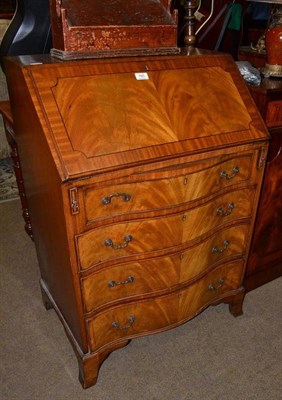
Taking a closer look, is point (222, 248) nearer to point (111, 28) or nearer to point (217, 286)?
point (217, 286)

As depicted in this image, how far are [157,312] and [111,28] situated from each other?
1.19 m

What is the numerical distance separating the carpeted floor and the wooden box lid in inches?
54.6

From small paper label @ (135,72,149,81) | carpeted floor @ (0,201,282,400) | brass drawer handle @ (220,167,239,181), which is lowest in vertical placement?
carpeted floor @ (0,201,282,400)

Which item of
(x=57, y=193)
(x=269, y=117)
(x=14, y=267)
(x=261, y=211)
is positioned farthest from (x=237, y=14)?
(x=14, y=267)

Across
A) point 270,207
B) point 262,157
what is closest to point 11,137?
point 262,157

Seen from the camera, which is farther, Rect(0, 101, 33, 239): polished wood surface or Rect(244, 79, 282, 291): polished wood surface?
Rect(0, 101, 33, 239): polished wood surface

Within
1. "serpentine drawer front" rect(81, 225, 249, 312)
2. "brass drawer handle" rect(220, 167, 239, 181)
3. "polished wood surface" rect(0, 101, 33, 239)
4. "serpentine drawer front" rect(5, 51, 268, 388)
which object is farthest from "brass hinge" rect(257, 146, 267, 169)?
"polished wood surface" rect(0, 101, 33, 239)

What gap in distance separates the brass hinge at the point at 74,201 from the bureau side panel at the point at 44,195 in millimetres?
40

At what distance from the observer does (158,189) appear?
4.33 ft

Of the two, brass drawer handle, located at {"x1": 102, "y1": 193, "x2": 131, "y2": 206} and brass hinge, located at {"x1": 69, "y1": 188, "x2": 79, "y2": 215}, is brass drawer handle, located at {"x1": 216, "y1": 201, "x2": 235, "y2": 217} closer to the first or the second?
brass drawer handle, located at {"x1": 102, "y1": 193, "x2": 131, "y2": 206}

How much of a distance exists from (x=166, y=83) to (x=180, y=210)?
1.60 ft

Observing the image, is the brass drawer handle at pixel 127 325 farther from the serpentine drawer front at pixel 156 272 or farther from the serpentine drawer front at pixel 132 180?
the serpentine drawer front at pixel 156 272

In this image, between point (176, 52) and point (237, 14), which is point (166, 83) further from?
point (237, 14)

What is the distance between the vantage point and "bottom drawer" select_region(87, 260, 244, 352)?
1.52 m
